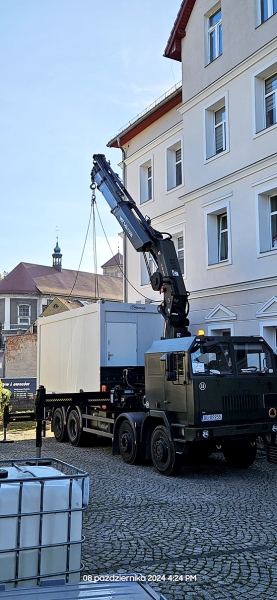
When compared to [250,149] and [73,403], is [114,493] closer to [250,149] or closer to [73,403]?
[73,403]

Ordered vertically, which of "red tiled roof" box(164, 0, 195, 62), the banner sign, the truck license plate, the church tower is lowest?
the truck license plate

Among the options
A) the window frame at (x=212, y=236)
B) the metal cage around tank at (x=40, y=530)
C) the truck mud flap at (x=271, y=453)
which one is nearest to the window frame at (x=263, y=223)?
the window frame at (x=212, y=236)

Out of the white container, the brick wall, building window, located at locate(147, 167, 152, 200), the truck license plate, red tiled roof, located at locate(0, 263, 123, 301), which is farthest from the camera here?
red tiled roof, located at locate(0, 263, 123, 301)

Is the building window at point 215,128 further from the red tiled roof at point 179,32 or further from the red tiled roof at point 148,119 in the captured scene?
the red tiled roof at point 179,32

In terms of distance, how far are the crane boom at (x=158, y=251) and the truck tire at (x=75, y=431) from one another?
3413 mm

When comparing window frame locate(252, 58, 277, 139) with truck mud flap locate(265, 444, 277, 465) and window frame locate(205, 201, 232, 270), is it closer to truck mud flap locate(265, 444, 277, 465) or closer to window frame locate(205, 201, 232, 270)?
window frame locate(205, 201, 232, 270)

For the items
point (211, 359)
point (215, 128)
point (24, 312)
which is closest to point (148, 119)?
point (215, 128)

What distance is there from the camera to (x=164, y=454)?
32.1ft

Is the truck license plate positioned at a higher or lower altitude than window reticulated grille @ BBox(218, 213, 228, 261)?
lower

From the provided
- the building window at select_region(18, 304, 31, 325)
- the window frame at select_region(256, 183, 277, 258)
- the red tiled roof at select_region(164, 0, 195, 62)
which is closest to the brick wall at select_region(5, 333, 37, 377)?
the red tiled roof at select_region(164, 0, 195, 62)

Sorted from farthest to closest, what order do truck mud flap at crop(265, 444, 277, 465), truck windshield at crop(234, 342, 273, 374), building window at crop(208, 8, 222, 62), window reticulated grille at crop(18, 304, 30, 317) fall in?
window reticulated grille at crop(18, 304, 30, 317) → building window at crop(208, 8, 222, 62) → truck mud flap at crop(265, 444, 277, 465) → truck windshield at crop(234, 342, 273, 374)

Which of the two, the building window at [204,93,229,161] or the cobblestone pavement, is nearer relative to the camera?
the cobblestone pavement

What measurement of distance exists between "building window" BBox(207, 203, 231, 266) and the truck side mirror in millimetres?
6959

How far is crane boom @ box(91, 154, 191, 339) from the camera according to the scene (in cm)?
1181
